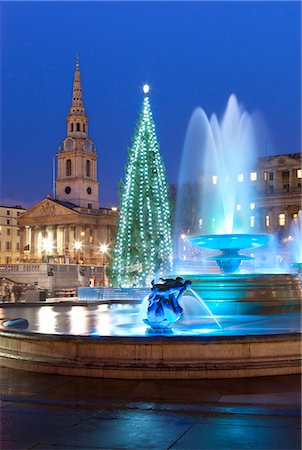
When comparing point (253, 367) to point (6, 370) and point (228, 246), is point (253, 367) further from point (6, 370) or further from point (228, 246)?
point (228, 246)

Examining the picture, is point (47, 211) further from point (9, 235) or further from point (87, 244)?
point (9, 235)

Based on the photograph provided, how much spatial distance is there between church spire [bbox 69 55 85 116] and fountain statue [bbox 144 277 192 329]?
376ft

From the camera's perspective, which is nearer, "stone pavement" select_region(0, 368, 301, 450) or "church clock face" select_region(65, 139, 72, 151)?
"stone pavement" select_region(0, 368, 301, 450)

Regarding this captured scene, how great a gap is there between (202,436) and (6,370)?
14.5ft

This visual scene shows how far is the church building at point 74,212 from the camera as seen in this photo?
357 feet

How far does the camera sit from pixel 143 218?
38.9m

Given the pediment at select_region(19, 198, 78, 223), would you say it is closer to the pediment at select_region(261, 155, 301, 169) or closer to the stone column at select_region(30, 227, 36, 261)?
the stone column at select_region(30, 227, 36, 261)

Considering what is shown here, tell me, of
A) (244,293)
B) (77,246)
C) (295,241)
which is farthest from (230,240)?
(77,246)

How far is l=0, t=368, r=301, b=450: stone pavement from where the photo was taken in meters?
5.60

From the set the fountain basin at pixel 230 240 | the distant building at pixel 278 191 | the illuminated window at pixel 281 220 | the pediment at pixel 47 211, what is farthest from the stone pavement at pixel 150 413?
the pediment at pixel 47 211

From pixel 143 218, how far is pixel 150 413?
32.3 meters

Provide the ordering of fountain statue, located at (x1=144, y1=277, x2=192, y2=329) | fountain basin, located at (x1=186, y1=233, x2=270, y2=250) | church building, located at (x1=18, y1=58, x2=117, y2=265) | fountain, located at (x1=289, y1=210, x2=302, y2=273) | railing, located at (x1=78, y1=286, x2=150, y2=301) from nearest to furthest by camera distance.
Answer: fountain statue, located at (x1=144, y1=277, x2=192, y2=329) → fountain basin, located at (x1=186, y1=233, x2=270, y2=250) → railing, located at (x1=78, y1=286, x2=150, y2=301) → fountain, located at (x1=289, y1=210, x2=302, y2=273) → church building, located at (x1=18, y1=58, x2=117, y2=265)

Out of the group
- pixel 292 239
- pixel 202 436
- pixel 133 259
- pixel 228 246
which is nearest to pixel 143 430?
pixel 202 436

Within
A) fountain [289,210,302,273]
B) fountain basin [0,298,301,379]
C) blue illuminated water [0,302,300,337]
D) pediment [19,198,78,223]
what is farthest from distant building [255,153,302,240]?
fountain basin [0,298,301,379]
